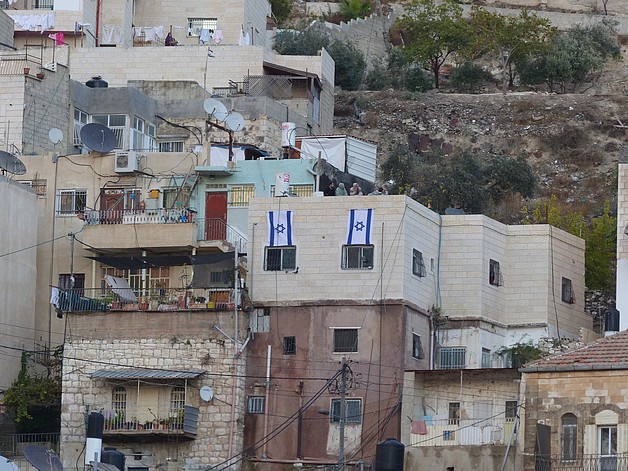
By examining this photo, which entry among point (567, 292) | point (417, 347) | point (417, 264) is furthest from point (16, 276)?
point (567, 292)

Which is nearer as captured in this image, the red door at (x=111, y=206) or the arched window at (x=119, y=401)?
the arched window at (x=119, y=401)

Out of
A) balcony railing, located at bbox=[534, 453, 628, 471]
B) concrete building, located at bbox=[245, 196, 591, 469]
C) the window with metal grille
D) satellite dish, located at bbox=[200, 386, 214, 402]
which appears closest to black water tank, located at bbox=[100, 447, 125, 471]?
satellite dish, located at bbox=[200, 386, 214, 402]

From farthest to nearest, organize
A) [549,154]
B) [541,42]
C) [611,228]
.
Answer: [541,42] → [549,154] → [611,228]

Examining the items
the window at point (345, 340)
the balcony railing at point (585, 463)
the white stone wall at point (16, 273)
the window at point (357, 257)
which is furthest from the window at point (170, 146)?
the balcony railing at point (585, 463)

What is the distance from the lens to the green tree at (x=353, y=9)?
112188 mm

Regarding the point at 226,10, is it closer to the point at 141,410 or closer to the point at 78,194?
the point at 78,194

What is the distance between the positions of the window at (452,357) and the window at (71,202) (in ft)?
42.2

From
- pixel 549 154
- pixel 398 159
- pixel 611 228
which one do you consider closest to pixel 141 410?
pixel 611 228

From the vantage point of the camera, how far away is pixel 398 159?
281 ft

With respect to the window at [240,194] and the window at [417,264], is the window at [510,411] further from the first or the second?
the window at [240,194]

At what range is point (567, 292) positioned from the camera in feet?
211

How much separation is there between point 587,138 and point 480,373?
125ft

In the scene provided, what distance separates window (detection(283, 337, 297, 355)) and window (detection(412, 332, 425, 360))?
11.5 ft

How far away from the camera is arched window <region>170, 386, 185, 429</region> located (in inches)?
2301
